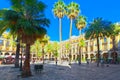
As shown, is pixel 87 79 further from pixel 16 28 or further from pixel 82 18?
pixel 82 18

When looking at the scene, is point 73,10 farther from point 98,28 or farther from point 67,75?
point 67,75

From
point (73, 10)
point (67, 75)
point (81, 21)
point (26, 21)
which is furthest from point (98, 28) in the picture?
point (26, 21)

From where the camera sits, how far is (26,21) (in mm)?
22812

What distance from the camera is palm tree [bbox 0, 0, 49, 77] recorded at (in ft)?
74.3

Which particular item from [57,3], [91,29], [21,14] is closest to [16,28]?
[21,14]

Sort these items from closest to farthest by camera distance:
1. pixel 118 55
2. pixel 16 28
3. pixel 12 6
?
pixel 16 28 < pixel 12 6 < pixel 118 55

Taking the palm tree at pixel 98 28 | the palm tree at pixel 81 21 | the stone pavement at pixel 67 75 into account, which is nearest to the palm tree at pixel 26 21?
the stone pavement at pixel 67 75

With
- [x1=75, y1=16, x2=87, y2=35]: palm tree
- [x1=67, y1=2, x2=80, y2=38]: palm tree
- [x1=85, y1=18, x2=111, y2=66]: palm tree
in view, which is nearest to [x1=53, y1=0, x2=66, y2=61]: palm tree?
[x1=67, y1=2, x2=80, y2=38]: palm tree

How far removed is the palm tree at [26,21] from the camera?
892 inches

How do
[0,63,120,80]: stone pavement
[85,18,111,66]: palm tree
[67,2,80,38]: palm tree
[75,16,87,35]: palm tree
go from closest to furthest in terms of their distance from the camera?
[0,63,120,80]: stone pavement
[85,18,111,66]: palm tree
[67,2,80,38]: palm tree
[75,16,87,35]: palm tree

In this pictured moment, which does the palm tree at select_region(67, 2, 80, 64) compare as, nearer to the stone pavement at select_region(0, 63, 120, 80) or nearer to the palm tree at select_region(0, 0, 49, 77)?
the stone pavement at select_region(0, 63, 120, 80)

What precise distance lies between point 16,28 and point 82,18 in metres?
45.7

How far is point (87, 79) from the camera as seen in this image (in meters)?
21.4

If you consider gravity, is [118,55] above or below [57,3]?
below
